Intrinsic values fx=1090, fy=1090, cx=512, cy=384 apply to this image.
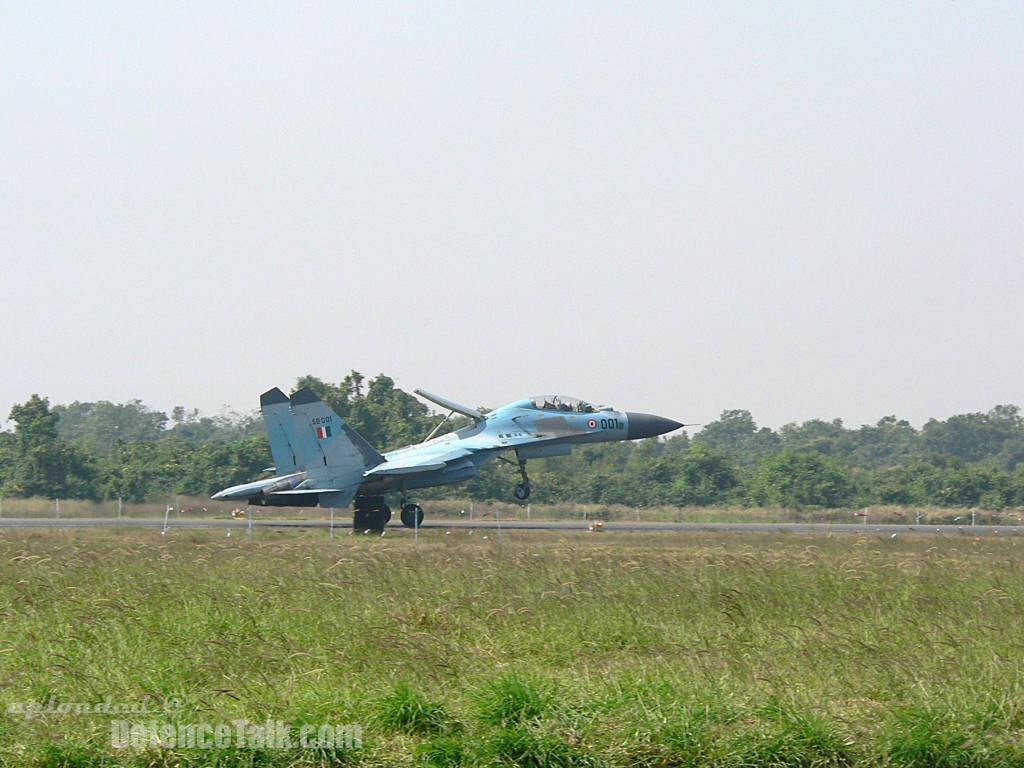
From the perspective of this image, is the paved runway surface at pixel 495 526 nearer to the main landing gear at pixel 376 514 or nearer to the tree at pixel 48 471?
the main landing gear at pixel 376 514

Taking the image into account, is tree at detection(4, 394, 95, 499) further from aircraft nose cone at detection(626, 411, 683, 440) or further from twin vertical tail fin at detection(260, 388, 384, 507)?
aircraft nose cone at detection(626, 411, 683, 440)

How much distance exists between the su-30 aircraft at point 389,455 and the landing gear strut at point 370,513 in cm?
3

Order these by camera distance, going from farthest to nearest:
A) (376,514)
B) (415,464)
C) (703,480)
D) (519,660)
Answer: (703,480)
(415,464)
(376,514)
(519,660)

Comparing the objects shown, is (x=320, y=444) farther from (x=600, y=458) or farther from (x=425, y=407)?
(x=600, y=458)

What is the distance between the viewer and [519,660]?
9398mm

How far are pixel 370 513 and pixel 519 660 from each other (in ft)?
75.7

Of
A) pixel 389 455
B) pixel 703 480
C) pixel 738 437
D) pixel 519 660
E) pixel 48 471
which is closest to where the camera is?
pixel 519 660

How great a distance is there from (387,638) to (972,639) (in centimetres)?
522

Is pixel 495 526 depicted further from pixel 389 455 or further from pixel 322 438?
pixel 322 438

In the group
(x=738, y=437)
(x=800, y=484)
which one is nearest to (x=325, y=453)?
(x=800, y=484)

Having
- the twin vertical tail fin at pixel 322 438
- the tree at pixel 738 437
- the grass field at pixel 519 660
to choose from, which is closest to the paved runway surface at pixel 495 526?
the twin vertical tail fin at pixel 322 438

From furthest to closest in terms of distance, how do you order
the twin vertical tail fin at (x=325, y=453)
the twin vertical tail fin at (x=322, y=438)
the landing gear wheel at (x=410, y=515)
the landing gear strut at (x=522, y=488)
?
the landing gear strut at (x=522, y=488), the landing gear wheel at (x=410, y=515), the twin vertical tail fin at (x=322, y=438), the twin vertical tail fin at (x=325, y=453)

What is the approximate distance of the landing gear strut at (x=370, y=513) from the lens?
3179cm

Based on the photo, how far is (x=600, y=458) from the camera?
67.7m
